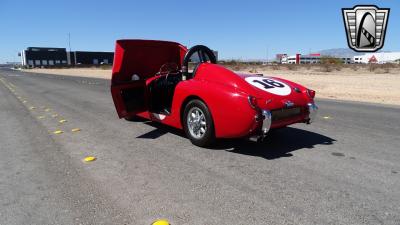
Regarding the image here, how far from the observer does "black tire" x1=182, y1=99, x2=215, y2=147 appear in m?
4.91

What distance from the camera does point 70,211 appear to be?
3.15 metres

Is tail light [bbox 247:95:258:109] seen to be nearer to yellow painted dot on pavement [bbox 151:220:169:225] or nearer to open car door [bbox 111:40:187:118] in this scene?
yellow painted dot on pavement [bbox 151:220:169:225]

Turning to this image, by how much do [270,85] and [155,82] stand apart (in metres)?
2.31

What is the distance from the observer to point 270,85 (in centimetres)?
519

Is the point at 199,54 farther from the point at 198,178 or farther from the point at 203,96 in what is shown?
the point at 198,178

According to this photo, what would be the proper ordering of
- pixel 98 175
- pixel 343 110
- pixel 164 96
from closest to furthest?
pixel 98 175 → pixel 164 96 → pixel 343 110

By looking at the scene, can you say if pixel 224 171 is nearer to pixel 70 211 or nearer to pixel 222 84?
pixel 222 84

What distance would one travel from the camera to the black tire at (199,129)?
16.1 feet

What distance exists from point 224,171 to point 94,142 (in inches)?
103

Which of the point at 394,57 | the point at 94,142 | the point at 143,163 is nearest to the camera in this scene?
the point at 143,163

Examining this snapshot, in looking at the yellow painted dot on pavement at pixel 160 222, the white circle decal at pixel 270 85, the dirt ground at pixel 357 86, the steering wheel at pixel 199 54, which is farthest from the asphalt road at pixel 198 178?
the dirt ground at pixel 357 86

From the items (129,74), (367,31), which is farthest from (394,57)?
(129,74)

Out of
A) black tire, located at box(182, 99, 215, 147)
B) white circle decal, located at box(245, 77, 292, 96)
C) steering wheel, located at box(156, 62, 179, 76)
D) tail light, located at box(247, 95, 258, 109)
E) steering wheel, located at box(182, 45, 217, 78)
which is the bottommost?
black tire, located at box(182, 99, 215, 147)

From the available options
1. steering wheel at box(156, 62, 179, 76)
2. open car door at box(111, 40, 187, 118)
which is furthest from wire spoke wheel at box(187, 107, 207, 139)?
steering wheel at box(156, 62, 179, 76)
